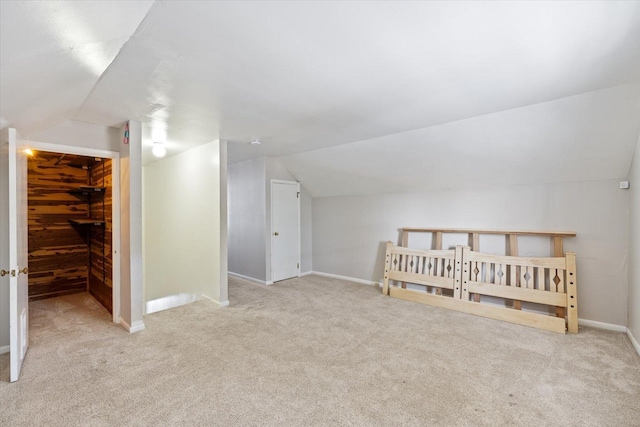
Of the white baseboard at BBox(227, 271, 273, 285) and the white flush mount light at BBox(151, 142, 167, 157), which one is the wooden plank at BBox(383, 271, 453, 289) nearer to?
the white baseboard at BBox(227, 271, 273, 285)

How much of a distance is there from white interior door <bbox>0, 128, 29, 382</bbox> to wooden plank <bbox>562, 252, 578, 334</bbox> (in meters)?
5.23

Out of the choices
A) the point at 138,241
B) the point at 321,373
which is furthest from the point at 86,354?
the point at 321,373

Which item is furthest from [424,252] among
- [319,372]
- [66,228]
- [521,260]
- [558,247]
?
[66,228]

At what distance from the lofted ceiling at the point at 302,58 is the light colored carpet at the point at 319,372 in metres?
2.12

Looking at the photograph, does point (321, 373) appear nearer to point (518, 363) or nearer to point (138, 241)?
point (518, 363)

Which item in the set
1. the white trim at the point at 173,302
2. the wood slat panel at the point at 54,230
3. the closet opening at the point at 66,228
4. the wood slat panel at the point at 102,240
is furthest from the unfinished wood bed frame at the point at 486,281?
the wood slat panel at the point at 54,230

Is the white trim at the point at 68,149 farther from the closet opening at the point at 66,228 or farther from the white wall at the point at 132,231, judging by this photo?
the closet opening at the point at 66,228

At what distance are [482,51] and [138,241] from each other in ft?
12.2

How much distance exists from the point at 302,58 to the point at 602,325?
424 centimetres

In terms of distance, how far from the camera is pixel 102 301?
4.24m

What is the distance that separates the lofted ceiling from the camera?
151 cm

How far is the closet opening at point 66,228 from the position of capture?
4.43 metres

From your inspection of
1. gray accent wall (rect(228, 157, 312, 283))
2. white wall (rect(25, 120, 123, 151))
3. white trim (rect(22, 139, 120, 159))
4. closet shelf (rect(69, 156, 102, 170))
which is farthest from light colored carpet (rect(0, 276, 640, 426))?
closet shelf (rect(69, 156, 102, 170))

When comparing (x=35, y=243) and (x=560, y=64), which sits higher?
(x=560, y=64)
